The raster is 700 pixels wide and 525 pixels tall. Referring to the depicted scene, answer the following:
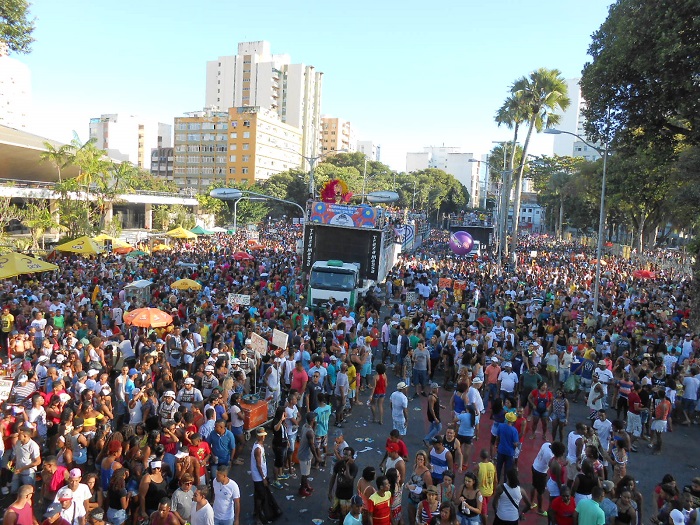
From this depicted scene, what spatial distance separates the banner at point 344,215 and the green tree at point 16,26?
12.2 m

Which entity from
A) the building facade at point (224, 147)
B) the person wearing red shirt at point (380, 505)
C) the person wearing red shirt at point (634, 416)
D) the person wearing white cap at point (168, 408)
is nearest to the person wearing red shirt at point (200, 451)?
the person wearing white cap at point (168, 408)

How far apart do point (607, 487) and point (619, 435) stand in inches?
78.5

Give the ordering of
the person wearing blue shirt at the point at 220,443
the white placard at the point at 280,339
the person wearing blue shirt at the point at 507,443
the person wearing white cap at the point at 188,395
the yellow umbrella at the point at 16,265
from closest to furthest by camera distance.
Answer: the person wearing blue shirt at the point at 220,443
the person wearing blue shirt at the point at 507,443
the person wearing white cap at the point at 188,395
the white placard at the point at 280,339
the yellow umbrella at the point at 16,265

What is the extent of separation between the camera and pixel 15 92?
422 feet

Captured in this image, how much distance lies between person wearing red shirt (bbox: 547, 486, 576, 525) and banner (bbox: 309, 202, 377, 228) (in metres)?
17.9

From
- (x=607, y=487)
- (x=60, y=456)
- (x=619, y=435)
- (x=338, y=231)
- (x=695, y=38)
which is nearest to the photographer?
(x=607, y=487)

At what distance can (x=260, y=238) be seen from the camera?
51.8m

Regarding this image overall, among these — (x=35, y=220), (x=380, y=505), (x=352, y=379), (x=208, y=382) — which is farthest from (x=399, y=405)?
(x=35, y=220)

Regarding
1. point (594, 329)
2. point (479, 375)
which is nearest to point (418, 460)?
point (479, 375)

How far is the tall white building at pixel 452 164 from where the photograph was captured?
603 feet

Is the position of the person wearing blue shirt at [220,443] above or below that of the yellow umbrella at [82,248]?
below

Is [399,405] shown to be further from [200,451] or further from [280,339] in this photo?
[200,451]

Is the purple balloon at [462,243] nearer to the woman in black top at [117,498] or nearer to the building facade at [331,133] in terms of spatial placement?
the woman in black top at [117,498]

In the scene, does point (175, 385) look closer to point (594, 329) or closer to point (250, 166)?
point (594, 329)
